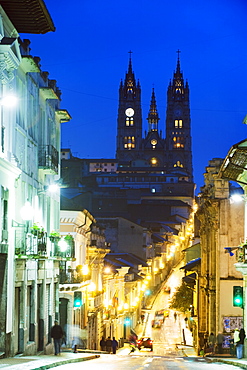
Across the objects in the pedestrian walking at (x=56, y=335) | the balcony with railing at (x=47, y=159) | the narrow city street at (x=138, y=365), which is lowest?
the narrow city street at (x=138, y=365)

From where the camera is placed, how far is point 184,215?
563ft

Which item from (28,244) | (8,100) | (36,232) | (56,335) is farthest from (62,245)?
(8,100)

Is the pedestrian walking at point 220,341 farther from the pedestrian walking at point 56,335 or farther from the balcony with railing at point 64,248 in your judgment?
the pedestrian walking at point 56,335

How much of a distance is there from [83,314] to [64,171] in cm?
9038

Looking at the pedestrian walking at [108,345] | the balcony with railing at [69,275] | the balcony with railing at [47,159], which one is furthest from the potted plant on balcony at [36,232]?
the pedestrian walking at [108,345]

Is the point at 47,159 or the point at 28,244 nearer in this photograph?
the point at 28,244

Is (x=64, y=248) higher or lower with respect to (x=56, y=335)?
higher

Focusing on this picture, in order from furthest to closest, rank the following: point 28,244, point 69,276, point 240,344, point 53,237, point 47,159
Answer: point 69,276, point 240,344, point 53,237, point 47,159, point 28,244

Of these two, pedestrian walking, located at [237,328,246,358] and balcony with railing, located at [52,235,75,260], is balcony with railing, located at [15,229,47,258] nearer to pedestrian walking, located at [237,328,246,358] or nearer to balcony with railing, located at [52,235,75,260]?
balcony with railing, located at [52,235,75,260]

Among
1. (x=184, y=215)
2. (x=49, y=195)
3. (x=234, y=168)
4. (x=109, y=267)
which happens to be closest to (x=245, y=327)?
(x=234, y=168)

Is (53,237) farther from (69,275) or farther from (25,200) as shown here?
(69,275)

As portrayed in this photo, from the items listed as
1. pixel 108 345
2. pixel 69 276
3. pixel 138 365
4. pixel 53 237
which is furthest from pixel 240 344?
pixel 108 345

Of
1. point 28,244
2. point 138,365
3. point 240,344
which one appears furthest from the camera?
point 240,344

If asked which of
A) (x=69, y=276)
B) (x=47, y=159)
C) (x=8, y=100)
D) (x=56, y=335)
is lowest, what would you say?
(x=56, y=335)
